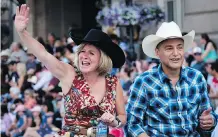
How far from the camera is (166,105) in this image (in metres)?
6.14

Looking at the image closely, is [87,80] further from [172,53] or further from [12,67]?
[12,67]

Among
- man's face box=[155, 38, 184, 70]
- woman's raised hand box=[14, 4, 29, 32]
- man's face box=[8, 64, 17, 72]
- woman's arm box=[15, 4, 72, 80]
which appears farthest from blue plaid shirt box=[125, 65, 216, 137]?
man's face box=[8, 64, 17, 72]

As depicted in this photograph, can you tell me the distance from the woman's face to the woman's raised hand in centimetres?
56

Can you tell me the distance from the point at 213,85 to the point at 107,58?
5.03 m

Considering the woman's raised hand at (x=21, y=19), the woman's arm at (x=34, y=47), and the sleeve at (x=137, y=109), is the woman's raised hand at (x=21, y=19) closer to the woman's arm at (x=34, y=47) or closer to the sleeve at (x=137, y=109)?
the woman's arm at (x=34, y=47)

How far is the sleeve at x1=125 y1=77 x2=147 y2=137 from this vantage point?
624 cm

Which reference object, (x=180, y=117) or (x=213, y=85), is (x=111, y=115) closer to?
(x=180, y=117)

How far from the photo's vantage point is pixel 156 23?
51.7ft

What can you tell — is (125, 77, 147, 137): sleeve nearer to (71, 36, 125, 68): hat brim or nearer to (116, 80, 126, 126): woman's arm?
(116, 80, 126, 126): woman's arm

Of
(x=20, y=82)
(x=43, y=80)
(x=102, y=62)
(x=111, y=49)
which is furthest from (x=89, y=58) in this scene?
(x=20, y=82)

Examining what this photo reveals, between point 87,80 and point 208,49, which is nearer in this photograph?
point 87,80

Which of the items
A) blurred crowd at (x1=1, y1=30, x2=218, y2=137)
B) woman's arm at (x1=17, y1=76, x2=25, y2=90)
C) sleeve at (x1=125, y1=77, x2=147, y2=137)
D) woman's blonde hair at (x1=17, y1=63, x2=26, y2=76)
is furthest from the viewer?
woman's blonde hair at (x1=17, y1=63, x2=26, y2=76)

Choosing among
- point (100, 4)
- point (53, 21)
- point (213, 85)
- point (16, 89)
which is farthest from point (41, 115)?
point (53, 21)

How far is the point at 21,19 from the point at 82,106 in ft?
3.07
